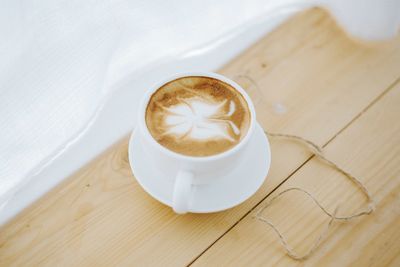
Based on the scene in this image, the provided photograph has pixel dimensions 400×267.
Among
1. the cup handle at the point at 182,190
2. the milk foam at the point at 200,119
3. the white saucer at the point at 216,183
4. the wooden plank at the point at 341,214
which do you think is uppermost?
the milk foam at the point at 200,119

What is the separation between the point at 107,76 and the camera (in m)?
0.72

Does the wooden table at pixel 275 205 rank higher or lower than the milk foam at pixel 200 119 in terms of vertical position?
lower

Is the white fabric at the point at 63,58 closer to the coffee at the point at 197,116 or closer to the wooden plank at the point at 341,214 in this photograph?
the coffee at the point at 197,116

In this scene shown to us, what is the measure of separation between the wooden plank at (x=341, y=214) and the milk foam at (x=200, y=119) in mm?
135

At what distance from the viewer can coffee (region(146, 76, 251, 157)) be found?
577 millimetres

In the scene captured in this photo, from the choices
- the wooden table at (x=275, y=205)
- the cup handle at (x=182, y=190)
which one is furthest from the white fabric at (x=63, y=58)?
the cup handle at (x=182, y=190)

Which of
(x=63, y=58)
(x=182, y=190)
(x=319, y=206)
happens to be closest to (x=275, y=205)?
(x=319, y=206)

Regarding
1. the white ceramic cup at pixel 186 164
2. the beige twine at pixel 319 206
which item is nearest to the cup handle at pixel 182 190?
the white ceramic cup at pixel 186 164

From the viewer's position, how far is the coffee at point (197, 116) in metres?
0.58

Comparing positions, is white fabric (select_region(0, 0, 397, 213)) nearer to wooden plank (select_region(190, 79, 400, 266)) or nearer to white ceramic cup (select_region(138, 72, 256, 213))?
white ceramic cup (select_region(138, 72, 256, 213))

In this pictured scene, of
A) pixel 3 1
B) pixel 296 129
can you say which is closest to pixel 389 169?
pixel 296 129

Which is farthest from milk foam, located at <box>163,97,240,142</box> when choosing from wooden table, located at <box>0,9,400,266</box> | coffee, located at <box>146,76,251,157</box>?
wooden table, located at <box>0,9,400,266</box>

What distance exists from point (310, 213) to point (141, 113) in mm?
284

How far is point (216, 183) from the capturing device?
2.03ft
